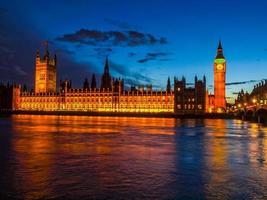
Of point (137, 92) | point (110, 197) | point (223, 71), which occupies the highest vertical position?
point (223, 71)

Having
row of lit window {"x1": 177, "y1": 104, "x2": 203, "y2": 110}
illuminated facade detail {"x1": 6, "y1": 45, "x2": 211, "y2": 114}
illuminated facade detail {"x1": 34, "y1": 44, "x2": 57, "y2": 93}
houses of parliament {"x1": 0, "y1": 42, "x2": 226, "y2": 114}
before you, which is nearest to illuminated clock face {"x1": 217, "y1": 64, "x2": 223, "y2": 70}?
houses of parliament {"x1": 0, "y1": 42, "x2": 226, "y2": 114}

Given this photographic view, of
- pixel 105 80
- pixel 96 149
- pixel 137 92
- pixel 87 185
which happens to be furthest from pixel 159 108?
pixel 87 185

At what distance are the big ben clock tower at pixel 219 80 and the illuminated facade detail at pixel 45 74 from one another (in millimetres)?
73903

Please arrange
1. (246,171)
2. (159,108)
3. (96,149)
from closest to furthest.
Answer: (246,171)
(96,149)
(159,108)

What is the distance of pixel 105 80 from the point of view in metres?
157

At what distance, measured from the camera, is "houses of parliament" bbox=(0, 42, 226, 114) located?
119m

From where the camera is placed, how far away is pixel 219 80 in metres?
128

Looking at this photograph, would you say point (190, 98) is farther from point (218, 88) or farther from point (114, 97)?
point (114, 97)

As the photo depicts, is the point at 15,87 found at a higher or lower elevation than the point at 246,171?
higher

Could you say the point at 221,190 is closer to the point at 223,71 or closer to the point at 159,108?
the point at 159,108

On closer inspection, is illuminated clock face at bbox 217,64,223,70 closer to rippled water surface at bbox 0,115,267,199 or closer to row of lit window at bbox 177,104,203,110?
row of lit window at bbox 177,104,203,110

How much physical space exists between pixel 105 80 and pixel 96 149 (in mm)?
140361

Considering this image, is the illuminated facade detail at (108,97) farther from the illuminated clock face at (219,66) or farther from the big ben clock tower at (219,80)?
the illuminated clock face at (219,66)

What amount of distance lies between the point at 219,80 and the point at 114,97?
39.1 meters
